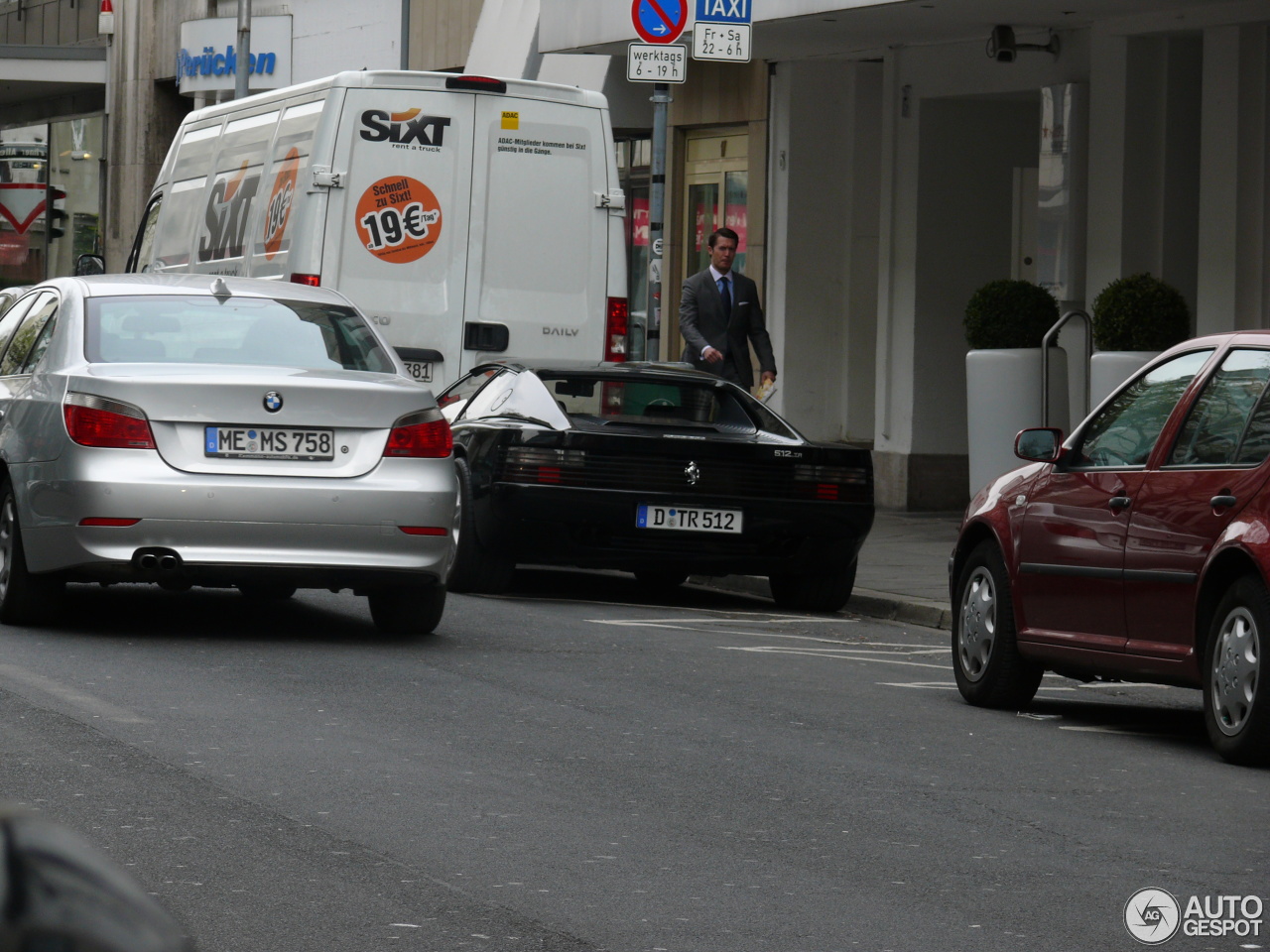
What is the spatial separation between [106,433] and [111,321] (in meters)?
0.87

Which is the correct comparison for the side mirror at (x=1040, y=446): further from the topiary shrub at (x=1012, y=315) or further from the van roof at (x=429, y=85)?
the topiary shrub at (x=1012, y=315)

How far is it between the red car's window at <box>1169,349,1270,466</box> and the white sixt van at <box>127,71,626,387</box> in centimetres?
798

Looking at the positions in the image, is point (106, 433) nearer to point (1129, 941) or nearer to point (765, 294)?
point (1129, 941)

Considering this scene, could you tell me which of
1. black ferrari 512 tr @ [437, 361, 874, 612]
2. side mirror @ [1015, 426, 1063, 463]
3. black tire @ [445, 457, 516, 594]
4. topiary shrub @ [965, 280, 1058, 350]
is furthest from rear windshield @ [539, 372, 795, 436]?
topiary shrub @ [965, 280, 1058, 350]

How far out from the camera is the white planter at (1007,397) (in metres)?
16.4

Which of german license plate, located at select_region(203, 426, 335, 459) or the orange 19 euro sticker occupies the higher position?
the orange 19 euro sticker

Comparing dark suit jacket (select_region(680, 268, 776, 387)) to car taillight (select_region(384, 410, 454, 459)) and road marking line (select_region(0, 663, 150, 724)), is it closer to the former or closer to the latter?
car taillight (select_region(384, 410, 454, 459))

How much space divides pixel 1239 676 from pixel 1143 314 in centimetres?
825

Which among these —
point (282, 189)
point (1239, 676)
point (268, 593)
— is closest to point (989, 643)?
point (1239, 676)

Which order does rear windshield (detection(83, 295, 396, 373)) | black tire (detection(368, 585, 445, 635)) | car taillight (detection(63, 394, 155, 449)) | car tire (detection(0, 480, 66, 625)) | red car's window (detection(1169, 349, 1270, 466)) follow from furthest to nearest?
black tire (detection(368, 585, 445, 635)) → rear windshield (detection(83, 295, 396, 373)) → car tire (detection(0, 480, 66, 625)) → car taillight (detection(63, 394, 155, 449)) → red car's window (detection(1169, 349, 1270, 466))

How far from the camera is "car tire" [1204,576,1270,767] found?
6.74 metres

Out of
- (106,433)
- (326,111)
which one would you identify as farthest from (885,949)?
(326,111)

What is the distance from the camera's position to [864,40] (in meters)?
18.5

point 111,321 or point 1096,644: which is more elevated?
point 111,321
